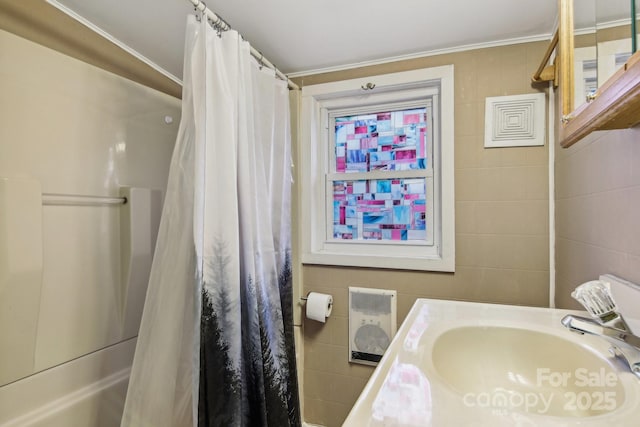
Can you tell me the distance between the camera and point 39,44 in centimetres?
100

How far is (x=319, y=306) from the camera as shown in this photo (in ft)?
5.51

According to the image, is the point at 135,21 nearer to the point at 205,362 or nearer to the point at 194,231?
the point at 194,231

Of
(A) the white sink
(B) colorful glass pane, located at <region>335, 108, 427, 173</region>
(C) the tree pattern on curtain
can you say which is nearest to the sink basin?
(A) the white sink

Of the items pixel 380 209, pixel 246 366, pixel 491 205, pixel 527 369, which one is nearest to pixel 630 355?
pixel 527 369

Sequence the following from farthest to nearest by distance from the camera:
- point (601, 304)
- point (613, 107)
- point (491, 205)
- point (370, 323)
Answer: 1. point (370, 323)
2. point (491, 205)
3. point (601, 304)
4. point (613, 107)

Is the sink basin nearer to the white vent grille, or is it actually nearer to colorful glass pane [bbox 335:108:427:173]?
the white vent grille

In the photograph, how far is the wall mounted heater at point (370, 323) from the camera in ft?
5.37

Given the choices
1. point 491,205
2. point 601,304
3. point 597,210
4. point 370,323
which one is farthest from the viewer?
point 370,323

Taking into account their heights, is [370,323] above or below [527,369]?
below

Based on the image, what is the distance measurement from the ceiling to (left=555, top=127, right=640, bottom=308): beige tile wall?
0.63m

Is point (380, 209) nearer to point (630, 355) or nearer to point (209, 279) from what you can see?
point (209, 279)

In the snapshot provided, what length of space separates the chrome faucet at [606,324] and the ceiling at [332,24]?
1129 millimetres

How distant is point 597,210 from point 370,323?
44.3 inches

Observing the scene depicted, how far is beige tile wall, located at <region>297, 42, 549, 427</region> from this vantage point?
55.4 inches
